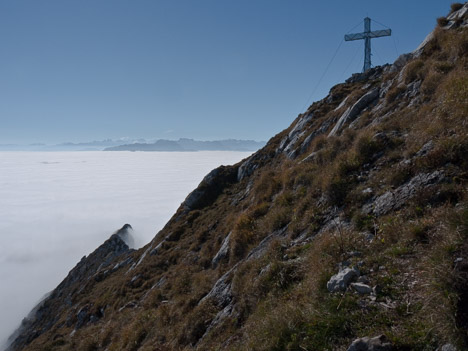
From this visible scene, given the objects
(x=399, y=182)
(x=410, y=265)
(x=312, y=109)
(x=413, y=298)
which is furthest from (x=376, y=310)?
(x=312, y=109)

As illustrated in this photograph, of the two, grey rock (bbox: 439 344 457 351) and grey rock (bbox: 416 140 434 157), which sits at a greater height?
grey rock (bbox: 416 140 434 157)

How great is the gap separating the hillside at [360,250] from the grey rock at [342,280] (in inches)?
0.9

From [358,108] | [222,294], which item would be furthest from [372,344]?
[358,108]

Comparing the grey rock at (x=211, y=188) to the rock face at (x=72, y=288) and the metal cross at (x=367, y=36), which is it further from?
the metal cross at (x=367, y=36)

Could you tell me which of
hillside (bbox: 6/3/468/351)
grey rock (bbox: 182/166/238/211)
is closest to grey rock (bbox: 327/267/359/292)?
hillside (bbox: 6/3/468/351)

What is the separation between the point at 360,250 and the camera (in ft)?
19.4

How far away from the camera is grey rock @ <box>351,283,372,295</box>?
15.5 ft

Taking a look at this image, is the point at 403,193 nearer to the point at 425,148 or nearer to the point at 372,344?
the point at 425,148

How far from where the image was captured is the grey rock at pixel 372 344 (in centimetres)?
371

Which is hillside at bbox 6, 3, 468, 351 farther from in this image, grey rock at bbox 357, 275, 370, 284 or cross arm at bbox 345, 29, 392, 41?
cross arm at bbox 345, 29, 392, 41

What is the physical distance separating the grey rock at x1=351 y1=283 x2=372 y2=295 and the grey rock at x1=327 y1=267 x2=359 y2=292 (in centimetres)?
21

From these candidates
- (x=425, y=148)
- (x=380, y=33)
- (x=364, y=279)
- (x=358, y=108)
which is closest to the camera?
(x=364, y=279)

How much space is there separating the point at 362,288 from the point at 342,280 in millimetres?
420

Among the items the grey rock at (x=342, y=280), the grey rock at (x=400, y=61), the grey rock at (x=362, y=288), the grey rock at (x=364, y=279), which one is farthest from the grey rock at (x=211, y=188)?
the grey rock at (x=362, y=288)
